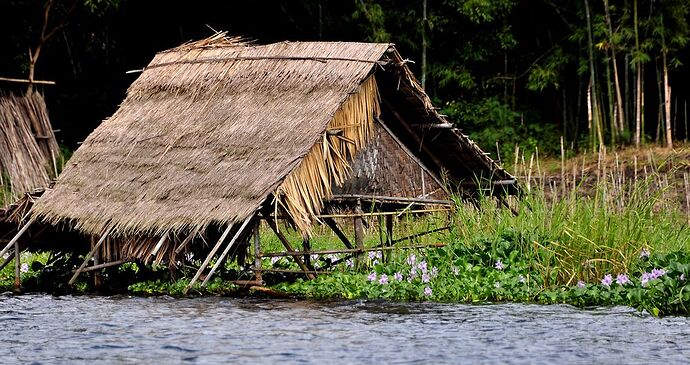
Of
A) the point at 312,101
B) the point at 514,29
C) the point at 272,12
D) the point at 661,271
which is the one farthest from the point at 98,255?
the point at 514,29

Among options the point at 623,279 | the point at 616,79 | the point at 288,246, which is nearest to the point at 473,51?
the point at 616,79

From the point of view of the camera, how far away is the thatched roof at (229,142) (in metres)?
13.1

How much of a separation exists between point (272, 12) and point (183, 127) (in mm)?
12552

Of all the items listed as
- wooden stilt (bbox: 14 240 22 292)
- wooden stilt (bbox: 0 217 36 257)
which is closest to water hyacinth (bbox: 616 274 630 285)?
wooden stilt (bbox: 0 217 36 257)

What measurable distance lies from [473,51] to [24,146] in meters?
9.51

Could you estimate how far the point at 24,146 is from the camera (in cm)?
2269

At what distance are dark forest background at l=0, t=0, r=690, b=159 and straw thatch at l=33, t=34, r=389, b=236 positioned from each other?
883cm

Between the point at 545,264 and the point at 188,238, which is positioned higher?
the point at 188,238

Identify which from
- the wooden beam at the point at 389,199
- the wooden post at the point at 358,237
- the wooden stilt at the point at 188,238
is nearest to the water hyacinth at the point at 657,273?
the wooden beam at the point at 389,199

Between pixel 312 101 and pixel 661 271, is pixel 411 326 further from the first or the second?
pixel 312 101

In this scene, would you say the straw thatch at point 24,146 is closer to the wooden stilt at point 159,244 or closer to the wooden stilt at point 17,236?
the wooden stilt at point 17,236

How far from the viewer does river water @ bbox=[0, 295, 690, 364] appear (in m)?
9.41

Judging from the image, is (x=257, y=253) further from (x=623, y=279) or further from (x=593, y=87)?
(x=593, y=87)

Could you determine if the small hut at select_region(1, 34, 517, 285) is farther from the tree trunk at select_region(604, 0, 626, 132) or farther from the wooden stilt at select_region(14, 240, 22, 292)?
the tree trunk at select_region(604, 0, 626, 132)
